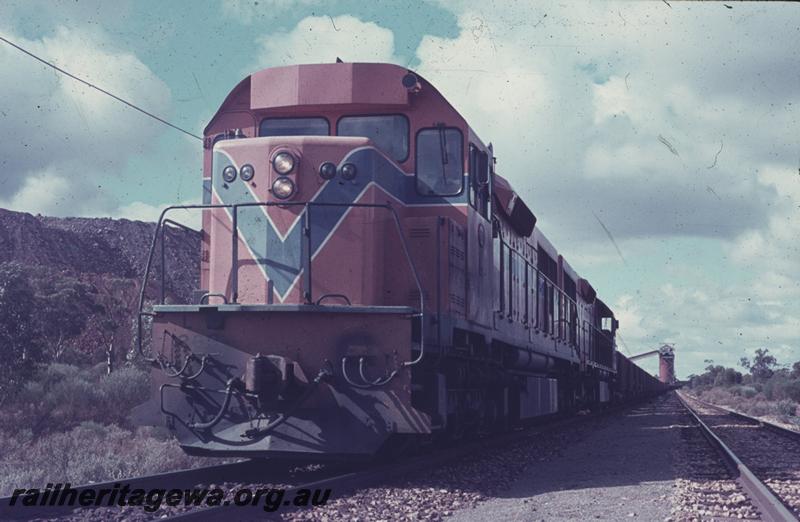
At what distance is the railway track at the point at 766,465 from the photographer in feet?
24.1

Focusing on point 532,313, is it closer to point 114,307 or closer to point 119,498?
point 119,498

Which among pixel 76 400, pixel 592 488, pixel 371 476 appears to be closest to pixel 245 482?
pixel 371 476

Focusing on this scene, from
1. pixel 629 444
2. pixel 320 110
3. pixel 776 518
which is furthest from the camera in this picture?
pixel 629 444

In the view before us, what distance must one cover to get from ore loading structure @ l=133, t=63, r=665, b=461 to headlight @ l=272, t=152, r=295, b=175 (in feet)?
0.08

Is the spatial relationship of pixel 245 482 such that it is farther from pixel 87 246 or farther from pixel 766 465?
pixel 87 246

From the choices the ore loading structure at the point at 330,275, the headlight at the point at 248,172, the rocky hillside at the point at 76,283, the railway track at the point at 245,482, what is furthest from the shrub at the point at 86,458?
the headlight at the point at 248,172

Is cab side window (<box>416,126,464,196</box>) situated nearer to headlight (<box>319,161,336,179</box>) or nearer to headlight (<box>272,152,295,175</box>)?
headlight (<box>319,161,336,179</box>)

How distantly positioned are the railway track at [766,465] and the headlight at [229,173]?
5611mm

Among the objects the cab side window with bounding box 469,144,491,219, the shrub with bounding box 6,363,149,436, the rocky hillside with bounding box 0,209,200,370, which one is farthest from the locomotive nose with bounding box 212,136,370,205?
the shrub with bounding box 6,363,149,436

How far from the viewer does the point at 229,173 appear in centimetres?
892

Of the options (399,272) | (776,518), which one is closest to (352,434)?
(399,272)

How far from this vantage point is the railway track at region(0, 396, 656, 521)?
21.7ft

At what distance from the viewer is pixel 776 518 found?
6.57 meters

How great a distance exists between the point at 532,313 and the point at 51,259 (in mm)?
44124
